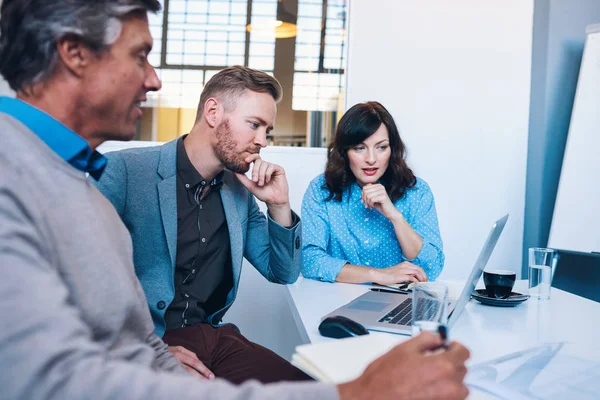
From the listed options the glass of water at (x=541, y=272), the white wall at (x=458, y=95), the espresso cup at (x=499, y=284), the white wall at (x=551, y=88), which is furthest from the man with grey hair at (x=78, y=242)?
the white wall at (x=551, y=88)

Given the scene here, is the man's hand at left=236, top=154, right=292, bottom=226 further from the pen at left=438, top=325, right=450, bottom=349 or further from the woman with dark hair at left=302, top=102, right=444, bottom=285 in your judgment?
the pen at left=438, top=325, right=450, bottom=349

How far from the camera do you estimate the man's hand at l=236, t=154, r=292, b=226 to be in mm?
1807

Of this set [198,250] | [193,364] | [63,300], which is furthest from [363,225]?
[63,300]

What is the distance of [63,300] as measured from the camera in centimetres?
58

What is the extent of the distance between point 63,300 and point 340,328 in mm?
612

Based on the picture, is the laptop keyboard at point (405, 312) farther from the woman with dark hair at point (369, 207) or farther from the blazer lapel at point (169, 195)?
the blazer lapel at point (169, 195)

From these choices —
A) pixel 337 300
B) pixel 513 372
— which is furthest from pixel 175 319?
pixel 513 372

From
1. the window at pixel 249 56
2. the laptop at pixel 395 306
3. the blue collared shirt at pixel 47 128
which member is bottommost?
the laptop at pixel 395 306

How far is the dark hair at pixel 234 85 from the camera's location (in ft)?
6.12

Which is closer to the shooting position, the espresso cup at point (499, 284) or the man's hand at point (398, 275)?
the espresso cup at point (499, 284)

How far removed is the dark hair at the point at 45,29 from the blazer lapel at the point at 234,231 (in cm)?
95

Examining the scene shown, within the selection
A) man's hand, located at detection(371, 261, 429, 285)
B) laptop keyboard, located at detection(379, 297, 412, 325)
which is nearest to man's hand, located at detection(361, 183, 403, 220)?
man's hand, located at detection(371, 261, 429, 285)

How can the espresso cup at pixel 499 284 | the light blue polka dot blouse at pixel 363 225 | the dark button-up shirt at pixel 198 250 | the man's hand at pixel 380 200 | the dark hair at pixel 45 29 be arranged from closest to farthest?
the dark hair at pixel 45 29, the espresso cup at pixel 499 284, the dark button-up shirt at pixel 198 250, the man's hand at pixel 380 200, the light blue polka dot blouse at pixel 363 225

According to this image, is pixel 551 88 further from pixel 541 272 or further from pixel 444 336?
pixel 444 336
